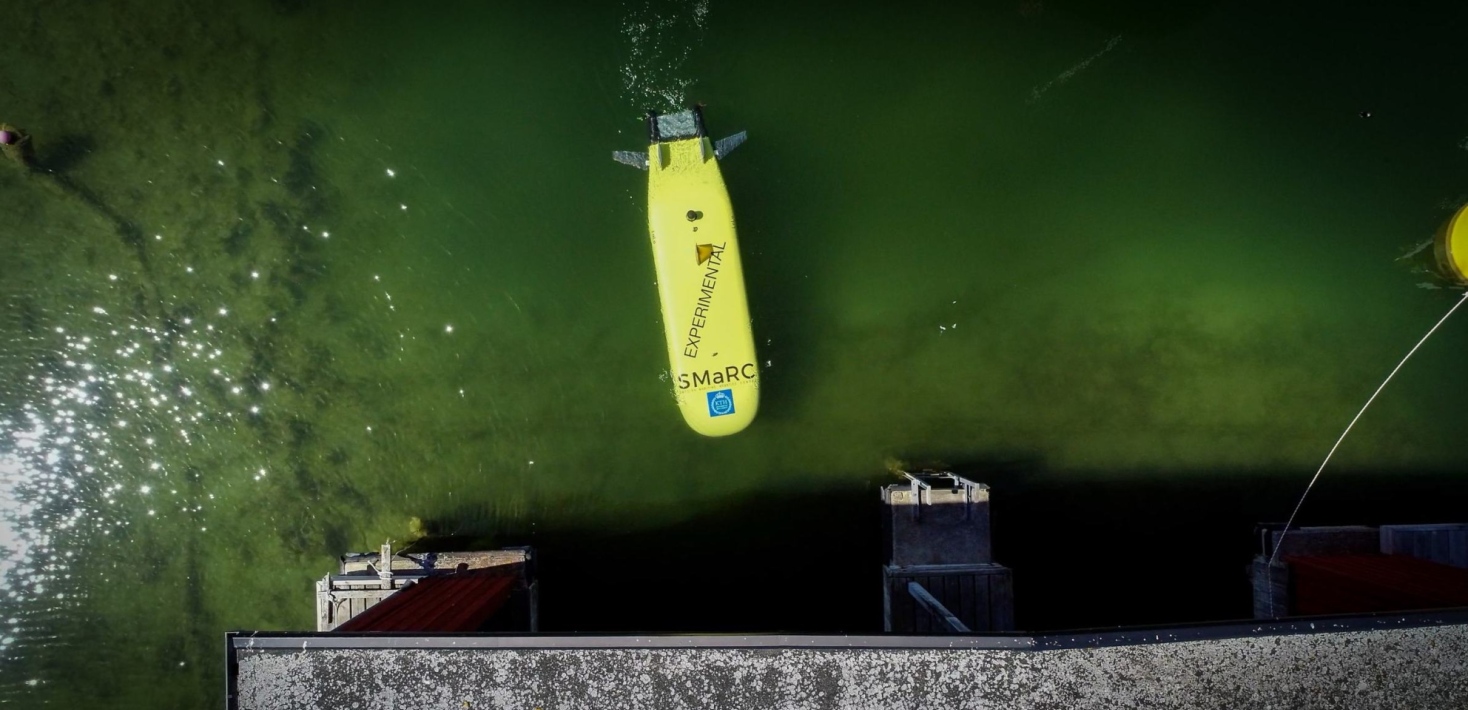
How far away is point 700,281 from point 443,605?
215cm

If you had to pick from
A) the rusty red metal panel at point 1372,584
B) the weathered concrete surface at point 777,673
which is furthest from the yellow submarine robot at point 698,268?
the rusty red metal panel at point 1372,584

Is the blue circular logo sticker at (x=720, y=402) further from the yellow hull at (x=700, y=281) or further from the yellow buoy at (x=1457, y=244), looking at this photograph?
the yellow buoy at (x=1457, y=244)

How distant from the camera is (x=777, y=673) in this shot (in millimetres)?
2818

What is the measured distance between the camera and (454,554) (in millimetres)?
4285

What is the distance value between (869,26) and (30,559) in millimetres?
6230

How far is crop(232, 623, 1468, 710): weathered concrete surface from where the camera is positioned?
2824 millimetres

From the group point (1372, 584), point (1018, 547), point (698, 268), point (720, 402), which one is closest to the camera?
point (1372, 584)

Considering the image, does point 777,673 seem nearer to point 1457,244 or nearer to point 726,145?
point 726,145

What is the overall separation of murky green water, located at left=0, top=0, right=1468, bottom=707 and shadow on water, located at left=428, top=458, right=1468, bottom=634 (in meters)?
0.03

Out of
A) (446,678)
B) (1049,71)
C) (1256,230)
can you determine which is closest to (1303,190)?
(1256,230)

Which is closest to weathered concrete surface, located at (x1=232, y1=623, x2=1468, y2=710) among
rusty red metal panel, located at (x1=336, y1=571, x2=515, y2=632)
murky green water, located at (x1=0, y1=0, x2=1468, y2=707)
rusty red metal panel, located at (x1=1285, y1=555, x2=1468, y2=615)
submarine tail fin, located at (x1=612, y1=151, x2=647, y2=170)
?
rusty red metal panel, located at (x1=336, y1=571, x2=515, y2=632)

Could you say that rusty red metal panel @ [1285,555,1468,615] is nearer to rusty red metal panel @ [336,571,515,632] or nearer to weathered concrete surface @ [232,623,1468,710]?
weathered concrete surface @ [232,623,1468,710]

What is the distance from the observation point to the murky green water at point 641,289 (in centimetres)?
445

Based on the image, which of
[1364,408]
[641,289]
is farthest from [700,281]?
[1364,408]
